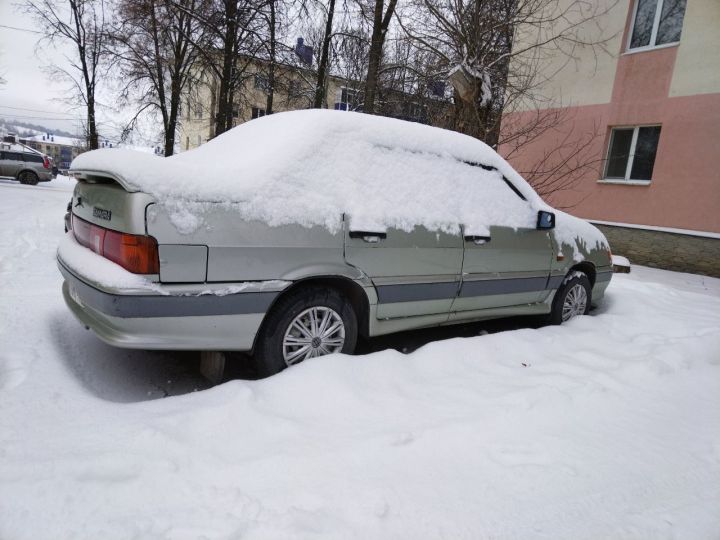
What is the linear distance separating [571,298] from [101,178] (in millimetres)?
4170

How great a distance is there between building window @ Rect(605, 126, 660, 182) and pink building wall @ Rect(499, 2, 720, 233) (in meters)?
0.23

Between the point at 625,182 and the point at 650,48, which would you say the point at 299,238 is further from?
the point at 650,48

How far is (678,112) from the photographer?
30.4 feet

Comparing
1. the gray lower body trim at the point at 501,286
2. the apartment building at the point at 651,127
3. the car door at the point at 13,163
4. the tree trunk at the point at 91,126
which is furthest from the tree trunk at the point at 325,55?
the car door at the point at 13,163

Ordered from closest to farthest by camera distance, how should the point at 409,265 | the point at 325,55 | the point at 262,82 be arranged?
1. the point at 409,265
2. the point at 325,55
3. the point at 262,82

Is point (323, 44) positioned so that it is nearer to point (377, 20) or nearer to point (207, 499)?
point (377, 20)

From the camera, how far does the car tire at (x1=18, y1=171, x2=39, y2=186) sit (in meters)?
21.7

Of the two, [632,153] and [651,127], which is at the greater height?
[651,127]

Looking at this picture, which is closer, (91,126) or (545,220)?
(545,220)

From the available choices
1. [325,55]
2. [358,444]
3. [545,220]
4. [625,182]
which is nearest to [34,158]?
[325,55]

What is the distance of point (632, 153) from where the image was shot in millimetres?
10164

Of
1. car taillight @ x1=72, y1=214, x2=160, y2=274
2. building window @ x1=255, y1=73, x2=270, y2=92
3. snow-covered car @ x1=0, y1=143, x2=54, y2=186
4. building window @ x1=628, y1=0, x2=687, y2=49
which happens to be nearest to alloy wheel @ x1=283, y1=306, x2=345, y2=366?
car taillight @ x1=72, y1=214, x2=160, y2=274

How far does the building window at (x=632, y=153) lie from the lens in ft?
32.5

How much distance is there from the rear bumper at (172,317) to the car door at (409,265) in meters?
0.64
